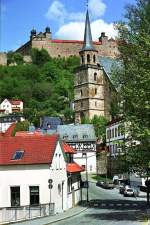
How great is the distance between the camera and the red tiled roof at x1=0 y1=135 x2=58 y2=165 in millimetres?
44531

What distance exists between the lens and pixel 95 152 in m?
110

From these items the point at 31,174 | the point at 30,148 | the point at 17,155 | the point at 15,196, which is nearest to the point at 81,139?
the point at 30,148

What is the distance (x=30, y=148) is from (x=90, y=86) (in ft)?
317

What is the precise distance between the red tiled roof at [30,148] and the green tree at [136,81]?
8.59m

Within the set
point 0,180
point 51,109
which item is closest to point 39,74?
point 51,109

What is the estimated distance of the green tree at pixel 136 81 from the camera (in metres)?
34.7

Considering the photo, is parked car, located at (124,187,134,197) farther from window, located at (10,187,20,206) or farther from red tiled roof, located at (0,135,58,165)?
window, located at (10,187,20,206)

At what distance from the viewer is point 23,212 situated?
3962 cm

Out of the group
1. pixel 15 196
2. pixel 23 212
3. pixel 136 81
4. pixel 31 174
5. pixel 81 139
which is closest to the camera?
pixel 136 81

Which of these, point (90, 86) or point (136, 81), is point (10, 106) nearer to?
point (90, 86)

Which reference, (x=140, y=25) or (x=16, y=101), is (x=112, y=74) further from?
(x=16, y=101)

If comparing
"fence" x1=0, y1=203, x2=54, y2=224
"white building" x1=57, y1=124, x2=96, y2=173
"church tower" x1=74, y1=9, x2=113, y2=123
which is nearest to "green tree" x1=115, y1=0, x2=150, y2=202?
"fence" x1=0, y1=203, x2=54, y2=224

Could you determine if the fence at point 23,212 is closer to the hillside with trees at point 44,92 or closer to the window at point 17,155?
the window at point 17,155

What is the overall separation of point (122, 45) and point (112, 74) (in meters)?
2.46
